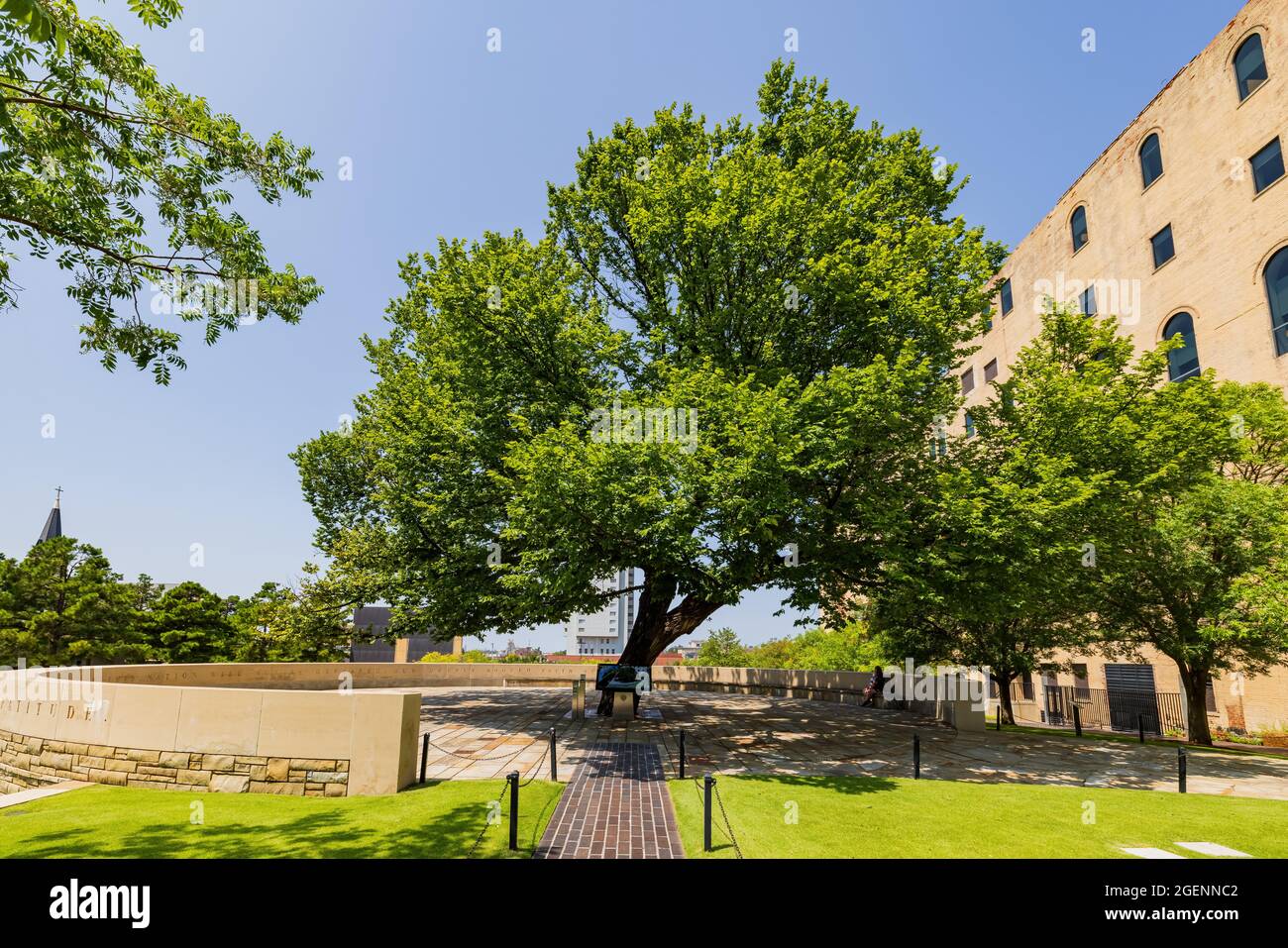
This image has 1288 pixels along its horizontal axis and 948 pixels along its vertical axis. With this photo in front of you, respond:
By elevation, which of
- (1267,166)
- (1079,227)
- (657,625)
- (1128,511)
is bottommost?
(657,625)

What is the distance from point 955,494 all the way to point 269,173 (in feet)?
49.6

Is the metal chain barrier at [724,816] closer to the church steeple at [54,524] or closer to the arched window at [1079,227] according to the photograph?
the arched window at [1079,227]

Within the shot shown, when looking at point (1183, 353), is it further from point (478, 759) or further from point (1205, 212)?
point (478, 759)

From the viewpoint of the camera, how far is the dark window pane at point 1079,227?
34.1 metres

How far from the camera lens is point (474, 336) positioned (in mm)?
17297

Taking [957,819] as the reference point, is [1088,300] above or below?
above

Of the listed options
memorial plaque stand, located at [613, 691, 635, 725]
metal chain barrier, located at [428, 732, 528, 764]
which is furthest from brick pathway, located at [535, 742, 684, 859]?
memorial plaque stand, located at [613, 691, 635, 725]

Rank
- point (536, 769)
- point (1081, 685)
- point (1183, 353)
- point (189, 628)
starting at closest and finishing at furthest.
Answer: point (536, 769) < point (1183, 353) < point (189, 628) < point (1081, 685)

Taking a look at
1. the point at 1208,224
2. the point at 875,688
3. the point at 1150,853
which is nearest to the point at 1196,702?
the point at 875,688

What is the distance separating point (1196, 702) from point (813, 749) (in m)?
15.0

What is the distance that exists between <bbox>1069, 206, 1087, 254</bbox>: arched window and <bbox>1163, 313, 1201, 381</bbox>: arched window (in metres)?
8.69

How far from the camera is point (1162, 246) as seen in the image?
28.9m

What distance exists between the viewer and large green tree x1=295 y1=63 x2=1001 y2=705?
1317 centimetres
